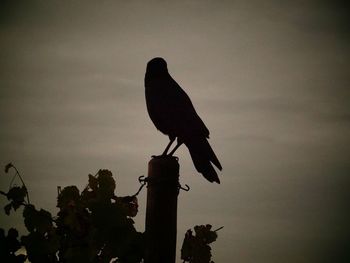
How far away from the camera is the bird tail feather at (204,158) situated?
13.6 ft

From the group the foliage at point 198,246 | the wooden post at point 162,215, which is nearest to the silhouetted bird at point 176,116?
the foliage at point 198,246

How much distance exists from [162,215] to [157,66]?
4.38 meters

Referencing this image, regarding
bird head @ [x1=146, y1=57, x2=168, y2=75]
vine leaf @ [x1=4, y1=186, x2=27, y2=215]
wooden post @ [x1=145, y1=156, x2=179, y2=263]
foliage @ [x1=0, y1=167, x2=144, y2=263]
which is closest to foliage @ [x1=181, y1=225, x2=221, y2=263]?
wooden post @ [x1=145, y1=156, x2=179, y2=263]

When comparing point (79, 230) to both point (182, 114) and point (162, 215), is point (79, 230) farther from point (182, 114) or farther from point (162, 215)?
point (182, 114)

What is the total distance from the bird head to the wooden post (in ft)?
13.5

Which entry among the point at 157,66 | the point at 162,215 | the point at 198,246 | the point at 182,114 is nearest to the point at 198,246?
the point at 198,246

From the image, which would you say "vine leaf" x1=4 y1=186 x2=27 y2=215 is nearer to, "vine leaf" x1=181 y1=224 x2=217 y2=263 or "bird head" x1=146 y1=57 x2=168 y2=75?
"vine leaf" x1=181 y1=224 x2=217 y2=263

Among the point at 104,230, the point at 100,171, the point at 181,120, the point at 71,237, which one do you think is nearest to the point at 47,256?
the point at 71,237

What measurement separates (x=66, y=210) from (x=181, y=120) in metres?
3.12

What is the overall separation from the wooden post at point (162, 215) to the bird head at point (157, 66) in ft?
13.5

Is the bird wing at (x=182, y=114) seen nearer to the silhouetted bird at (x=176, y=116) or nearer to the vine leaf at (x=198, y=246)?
the silhouetted bird at (x=176, y=116)

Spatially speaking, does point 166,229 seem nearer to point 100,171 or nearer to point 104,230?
point 104,230

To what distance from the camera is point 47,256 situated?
222 cm

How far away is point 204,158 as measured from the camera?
4281mm
